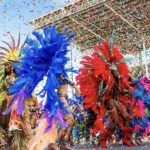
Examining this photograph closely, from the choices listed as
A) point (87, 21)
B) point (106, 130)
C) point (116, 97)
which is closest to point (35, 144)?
point (106, 130)

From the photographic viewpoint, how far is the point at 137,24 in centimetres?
1313

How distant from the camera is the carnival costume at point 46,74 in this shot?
3.13 meters

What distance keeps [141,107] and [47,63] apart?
2907 mm

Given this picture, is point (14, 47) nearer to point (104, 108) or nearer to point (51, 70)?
point (51, 70)

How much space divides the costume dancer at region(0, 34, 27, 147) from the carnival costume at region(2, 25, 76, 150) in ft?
1.23

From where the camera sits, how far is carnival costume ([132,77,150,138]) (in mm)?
5230

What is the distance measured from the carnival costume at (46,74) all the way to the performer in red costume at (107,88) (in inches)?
61.0

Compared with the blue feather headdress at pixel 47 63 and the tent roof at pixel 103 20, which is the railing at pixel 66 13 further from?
the blue feather headdress at pixel 47 63

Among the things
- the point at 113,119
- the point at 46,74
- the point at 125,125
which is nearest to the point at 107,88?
the point at 113,119

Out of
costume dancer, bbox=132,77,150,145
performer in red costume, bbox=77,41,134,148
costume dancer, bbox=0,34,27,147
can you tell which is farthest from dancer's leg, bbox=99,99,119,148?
costume dancer, bbox=0,34,27,147

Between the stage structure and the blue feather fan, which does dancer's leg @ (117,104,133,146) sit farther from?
the stage structure

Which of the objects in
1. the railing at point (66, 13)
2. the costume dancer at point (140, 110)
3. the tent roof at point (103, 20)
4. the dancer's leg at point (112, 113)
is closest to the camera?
the dancer's leg at point (112, 113)

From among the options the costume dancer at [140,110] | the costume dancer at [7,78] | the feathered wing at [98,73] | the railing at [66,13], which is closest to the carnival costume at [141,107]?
the costume dancer at [140,110]

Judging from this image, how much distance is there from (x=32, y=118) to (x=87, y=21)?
9.04m
